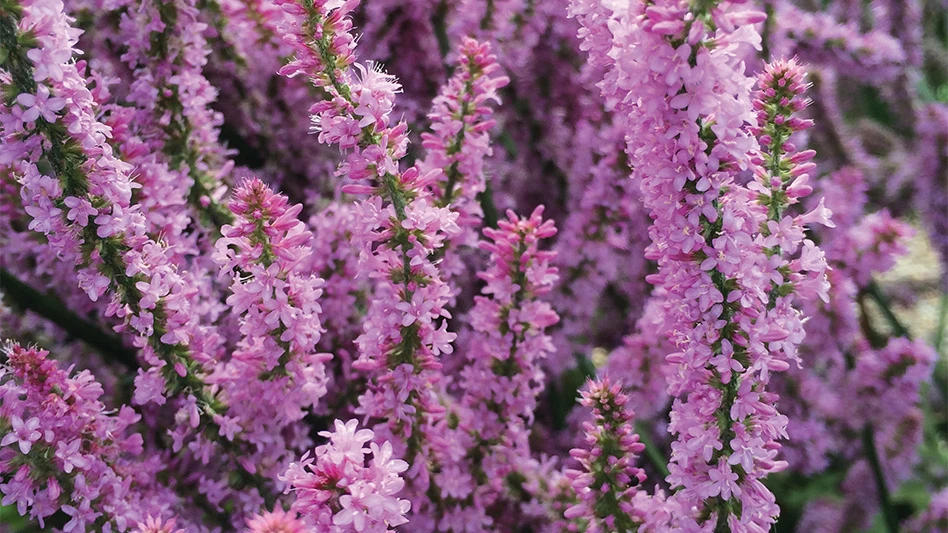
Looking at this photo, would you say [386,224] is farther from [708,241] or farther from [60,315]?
[60,315]

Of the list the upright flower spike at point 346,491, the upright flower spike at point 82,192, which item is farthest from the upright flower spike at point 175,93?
the upright flower spike at point 346,491

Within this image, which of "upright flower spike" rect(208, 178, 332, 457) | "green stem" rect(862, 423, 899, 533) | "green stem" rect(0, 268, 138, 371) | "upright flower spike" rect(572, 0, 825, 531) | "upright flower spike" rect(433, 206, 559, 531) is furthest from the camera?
"green stem" rect(862, 423, 899, 533)

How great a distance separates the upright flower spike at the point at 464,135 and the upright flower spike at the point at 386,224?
5 cm

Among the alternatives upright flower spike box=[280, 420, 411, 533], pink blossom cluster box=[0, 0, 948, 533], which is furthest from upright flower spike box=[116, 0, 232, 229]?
upright flower spike box=[280, 420, 411, 533]

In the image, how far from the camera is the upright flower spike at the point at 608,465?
0.60 meters

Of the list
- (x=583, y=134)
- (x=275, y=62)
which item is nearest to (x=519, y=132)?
(x=583, y=134)

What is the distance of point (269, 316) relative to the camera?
59 cm

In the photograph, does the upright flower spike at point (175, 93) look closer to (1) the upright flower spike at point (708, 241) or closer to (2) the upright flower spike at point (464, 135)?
(2) the upright flower spike at point (464, 135)

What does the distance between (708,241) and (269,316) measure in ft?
0.88

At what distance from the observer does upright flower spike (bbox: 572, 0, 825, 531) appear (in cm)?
46

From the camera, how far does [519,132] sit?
1.06 m

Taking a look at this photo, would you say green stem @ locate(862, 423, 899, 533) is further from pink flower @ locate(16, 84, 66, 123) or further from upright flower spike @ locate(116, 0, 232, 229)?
pink flower @ locate(16, 84, 66, 123)

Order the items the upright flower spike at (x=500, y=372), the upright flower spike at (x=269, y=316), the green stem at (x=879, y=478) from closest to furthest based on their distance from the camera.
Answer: the upright flower spike at (x=269, y=316) < the upright flower spike at (x=500, y=372) < the green stem at (x=879, y=478)

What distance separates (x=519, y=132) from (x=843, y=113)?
131 centimetres
